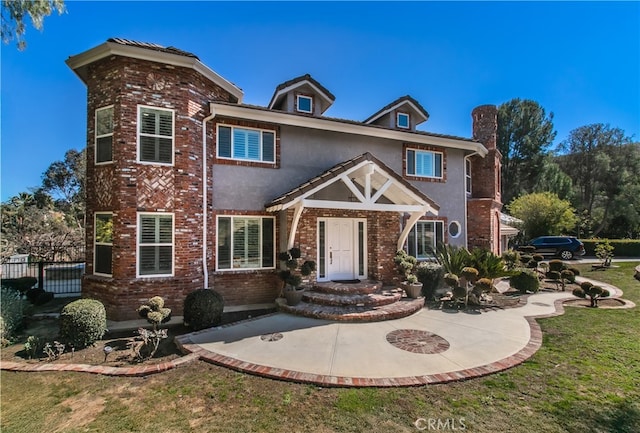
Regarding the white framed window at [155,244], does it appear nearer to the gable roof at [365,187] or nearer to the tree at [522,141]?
the gable roof at [365,187]

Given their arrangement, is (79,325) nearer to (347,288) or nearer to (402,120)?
(347,288)

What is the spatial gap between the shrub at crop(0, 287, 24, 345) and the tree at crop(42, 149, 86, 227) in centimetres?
3212

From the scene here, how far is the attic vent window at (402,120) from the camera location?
Result: 49.9ft

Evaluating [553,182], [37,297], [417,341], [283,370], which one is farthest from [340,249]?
[553,182]

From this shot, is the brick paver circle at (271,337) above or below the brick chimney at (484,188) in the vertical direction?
below

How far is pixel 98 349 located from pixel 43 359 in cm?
98

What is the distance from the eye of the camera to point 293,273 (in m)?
10.6

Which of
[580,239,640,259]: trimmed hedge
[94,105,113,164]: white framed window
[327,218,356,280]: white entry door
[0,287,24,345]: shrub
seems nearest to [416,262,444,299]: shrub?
→ [327,218,356,280]: white entry door

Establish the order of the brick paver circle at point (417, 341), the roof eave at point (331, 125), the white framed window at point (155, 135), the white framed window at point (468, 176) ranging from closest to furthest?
1. the brick paver circle at point (417, 341)
2. the white framed window at point (155, 135)
3. the roof eave at point (331, 125)
4. the white framed window at point (468, 176)

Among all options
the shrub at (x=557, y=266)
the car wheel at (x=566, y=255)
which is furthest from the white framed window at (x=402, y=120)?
the car wheel at (x=566, y=255)

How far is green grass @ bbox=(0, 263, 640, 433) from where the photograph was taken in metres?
4.29

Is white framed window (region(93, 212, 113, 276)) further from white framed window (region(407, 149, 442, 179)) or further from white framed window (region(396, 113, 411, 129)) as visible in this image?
white framed window (region(396, 113, 411, 129))

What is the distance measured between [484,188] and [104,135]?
17.8 meters

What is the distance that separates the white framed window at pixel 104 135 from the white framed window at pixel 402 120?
39.6 feet
